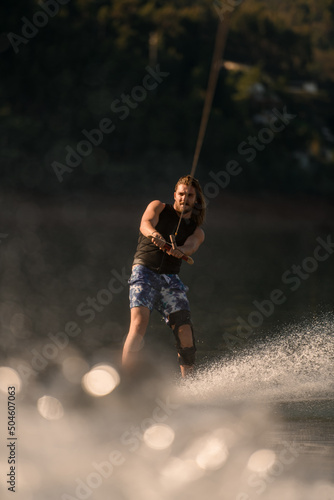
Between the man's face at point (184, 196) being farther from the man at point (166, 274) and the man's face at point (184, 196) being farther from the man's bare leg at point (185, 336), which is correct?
the man's bare leg at point (185, 336)

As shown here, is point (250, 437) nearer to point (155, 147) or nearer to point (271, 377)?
point (271, 377)

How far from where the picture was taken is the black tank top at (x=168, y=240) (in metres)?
6.14

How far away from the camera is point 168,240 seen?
6.26 metres

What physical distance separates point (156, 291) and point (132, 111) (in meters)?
37.0

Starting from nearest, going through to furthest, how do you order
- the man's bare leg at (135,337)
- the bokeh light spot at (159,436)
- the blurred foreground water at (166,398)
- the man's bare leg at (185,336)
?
the blurred foreground water at (166,398)
the bokeh light spot at (159,436)
the man's bare leg at (135,337)
the man's bare leg at (185,336)

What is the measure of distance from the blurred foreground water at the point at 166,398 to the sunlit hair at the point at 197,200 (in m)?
1.34

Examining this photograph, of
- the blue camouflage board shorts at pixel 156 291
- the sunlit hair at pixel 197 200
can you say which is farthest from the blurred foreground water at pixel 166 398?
the sunlit hair at pixel 197 200

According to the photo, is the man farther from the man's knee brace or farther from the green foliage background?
the green foliage background

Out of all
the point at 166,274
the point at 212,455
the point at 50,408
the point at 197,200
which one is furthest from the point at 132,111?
the point at 212,455

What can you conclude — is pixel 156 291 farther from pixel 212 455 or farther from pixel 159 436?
pixel 212 455

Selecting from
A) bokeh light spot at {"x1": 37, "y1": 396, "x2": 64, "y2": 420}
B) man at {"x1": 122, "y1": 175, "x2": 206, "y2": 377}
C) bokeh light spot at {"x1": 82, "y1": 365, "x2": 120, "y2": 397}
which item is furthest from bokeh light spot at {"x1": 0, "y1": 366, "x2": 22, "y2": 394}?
man at {"x1": 122, "y1": 175, "x2": 206, "y2": 377}

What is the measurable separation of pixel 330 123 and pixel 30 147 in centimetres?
2784

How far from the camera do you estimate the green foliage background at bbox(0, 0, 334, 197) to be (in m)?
38.7

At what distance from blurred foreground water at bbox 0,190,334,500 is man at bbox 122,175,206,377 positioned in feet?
1.12
